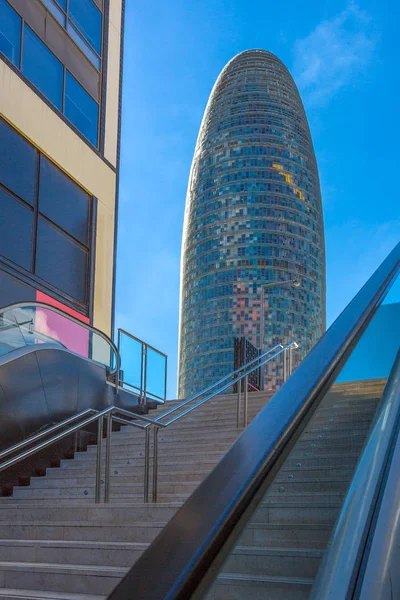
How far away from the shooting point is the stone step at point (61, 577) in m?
4.52

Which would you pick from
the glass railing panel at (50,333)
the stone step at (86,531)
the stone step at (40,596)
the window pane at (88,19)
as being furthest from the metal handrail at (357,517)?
the window pane at (88,19)

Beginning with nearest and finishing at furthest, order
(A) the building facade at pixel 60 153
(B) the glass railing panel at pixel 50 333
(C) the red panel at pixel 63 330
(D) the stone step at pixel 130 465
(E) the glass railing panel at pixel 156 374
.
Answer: (D) the stone step at pixel 130 465, (B) the glass railing panel at pixel 50 333, (C) the red panel at pixel 63 330, (A) the building facade at pixel 60 153, (E) the glass railing panel at pixel 156 374

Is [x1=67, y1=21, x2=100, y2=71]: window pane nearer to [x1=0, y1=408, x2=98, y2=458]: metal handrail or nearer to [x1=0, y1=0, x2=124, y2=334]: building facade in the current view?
[x1=0, y1=0, x2=124, y2=334]: building facade

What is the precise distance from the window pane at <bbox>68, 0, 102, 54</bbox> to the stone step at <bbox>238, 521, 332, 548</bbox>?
1514cm

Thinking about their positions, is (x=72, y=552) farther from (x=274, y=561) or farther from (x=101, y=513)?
(x=274, y=561)

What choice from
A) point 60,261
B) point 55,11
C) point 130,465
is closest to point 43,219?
point 60,261

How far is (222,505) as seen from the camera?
166 cm

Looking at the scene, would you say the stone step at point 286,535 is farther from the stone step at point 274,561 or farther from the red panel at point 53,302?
the red panel at point 53,302

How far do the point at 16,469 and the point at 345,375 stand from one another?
6.48 m

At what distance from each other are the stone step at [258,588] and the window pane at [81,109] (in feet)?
45.7

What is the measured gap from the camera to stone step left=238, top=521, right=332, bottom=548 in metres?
1.71

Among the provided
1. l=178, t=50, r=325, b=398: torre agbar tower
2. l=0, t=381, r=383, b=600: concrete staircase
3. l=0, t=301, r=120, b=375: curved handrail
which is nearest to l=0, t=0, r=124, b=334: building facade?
l=0, t=301, r=120, b=375: curved handrail

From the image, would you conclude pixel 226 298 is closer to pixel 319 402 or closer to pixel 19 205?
pixel 19 205

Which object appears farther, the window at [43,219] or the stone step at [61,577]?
the window at [43,219]
